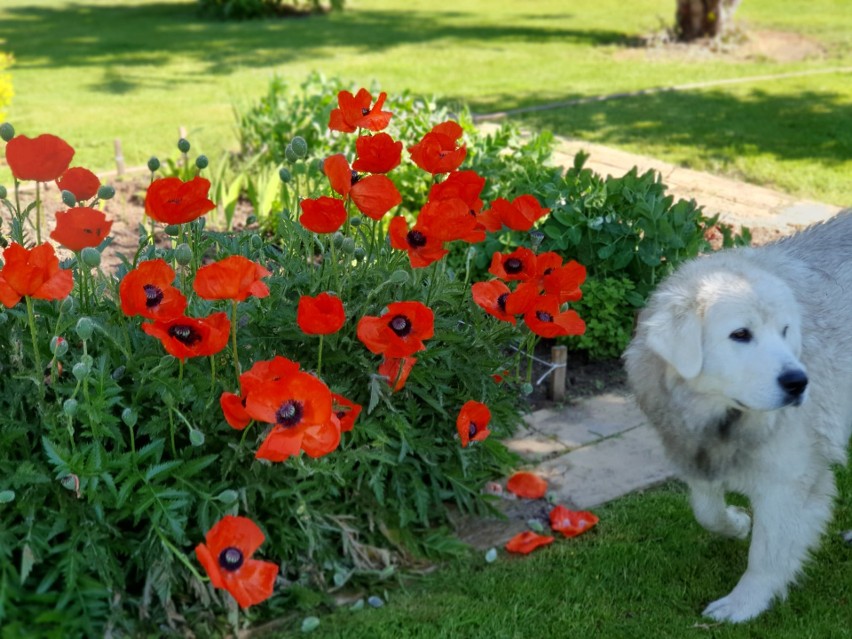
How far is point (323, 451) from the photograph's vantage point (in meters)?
2.73

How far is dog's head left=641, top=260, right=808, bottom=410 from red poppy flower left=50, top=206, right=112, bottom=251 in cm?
191

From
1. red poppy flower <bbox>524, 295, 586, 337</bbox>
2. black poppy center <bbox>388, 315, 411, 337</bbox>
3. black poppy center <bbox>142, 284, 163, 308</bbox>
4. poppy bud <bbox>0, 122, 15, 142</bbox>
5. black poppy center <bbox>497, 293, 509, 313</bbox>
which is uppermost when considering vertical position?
poppy bud <bbox>0, 122, 15, 142</bbox>

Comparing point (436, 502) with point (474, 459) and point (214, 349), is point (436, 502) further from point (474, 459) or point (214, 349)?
point (214, 349)

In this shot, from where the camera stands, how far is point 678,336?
10.4 feet

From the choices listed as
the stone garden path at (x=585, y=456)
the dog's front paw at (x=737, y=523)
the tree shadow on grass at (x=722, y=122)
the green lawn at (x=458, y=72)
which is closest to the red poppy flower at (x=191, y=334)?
the stone garden path at (x=585, y=456)

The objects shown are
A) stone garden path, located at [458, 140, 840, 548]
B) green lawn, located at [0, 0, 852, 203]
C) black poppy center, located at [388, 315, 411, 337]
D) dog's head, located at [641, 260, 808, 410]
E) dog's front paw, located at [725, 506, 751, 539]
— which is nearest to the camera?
dog's head, located at [641, 260, 808, 410]

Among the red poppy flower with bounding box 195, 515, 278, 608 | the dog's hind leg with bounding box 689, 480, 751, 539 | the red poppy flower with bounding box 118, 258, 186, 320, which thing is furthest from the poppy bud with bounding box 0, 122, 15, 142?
the dog's hind leg with bounding box 689, 480, 751, 539

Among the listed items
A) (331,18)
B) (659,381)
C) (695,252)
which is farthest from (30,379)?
(331,18)

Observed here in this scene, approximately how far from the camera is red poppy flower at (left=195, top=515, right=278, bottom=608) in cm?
269

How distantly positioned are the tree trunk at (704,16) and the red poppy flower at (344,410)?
13186 millimetres

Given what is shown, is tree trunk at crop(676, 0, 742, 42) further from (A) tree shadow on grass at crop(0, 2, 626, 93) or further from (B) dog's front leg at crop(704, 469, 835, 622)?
(B) dog's front leg at crop(704, 469, 835, 622)

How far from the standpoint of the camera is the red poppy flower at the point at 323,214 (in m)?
3.13

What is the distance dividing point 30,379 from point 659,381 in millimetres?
2209

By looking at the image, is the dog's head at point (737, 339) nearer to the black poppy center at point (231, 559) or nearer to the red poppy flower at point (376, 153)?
the red poppy flower at point (376, 153)
